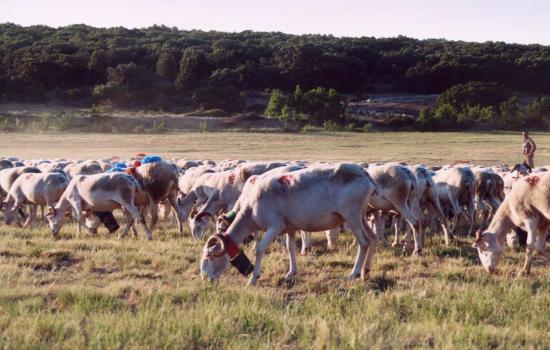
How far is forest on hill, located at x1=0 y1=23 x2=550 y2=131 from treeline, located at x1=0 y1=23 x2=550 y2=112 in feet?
0.50

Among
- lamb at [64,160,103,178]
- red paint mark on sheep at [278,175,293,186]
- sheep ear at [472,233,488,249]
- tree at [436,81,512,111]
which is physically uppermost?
tree at [436,81,512,111]

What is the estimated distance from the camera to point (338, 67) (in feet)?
329

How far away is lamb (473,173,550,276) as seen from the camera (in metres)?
11.3

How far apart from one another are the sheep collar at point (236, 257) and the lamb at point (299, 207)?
0.54ft

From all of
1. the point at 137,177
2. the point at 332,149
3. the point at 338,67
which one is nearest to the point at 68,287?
the point at 137,177

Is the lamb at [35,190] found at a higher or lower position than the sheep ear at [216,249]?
lower

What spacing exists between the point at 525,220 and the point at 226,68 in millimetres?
85259

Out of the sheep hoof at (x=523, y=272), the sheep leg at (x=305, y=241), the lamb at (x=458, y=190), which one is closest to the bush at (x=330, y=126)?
the lamb at (x=458, y=190)

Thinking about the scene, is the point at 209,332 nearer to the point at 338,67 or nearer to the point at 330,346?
the point at 330,346

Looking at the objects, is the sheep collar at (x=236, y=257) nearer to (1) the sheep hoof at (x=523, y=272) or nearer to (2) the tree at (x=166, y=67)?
(1) the sheep hoof at (x=523, y=272)

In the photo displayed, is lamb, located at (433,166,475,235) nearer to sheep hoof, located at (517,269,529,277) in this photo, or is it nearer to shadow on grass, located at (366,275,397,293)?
sheep hoof, located at (517,269,529,277)

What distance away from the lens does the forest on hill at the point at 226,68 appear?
82.6 meters

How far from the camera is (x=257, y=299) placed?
8.90m

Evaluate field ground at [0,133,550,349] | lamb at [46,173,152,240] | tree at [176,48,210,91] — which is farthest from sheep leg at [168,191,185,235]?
tree at [176,48,210,91]
